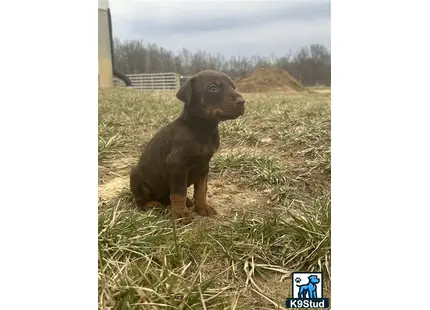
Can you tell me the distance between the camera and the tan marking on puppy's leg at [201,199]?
2334 mm

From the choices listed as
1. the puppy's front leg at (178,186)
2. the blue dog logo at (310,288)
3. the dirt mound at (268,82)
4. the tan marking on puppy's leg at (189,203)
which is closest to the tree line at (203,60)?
the dirt mound at (268,82)

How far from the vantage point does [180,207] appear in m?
2.27

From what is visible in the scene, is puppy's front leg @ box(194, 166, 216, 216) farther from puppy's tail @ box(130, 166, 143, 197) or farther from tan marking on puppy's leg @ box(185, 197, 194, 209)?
puppy's tail @ box(130, 166, 143, 197)

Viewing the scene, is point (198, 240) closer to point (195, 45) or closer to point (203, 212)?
point (203, 212)

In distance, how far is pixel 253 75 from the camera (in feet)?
7.24

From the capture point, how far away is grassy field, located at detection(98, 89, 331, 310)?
1889 millimetres

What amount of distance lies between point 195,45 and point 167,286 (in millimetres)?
1079

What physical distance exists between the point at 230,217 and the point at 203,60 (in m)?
0.77

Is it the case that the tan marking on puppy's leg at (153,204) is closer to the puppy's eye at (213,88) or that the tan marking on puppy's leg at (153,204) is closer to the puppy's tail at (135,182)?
the puppy's tail at (135,182)

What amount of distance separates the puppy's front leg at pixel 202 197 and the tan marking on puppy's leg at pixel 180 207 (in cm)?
8

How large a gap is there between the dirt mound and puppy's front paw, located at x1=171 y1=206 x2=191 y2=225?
2.13ft

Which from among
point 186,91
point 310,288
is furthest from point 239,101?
point 310,288

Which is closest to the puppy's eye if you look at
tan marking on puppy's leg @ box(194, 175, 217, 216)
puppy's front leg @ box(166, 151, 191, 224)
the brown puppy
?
the brown puppy
